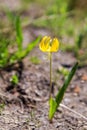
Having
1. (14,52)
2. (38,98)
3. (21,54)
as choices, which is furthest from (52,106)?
(14,52)

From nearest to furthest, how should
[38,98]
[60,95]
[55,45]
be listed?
[55,45] → [60,95] → [38,98]

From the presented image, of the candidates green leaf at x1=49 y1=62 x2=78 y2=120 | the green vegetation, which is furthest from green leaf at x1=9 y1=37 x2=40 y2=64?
green leaf at x1=49 y1=62 x2=78 y2=120

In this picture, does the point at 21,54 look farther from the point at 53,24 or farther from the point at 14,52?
the point at 53,24

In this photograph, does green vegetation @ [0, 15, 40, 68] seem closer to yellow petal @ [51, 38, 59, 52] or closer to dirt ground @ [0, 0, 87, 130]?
dirt ground @ [0, 0, 87, 130]

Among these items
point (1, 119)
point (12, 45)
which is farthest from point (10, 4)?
point (1, 119)

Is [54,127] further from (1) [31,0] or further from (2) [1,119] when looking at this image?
(1) [31,0]

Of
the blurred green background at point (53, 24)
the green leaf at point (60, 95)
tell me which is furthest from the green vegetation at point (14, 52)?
the green leaf at point (60, 95)

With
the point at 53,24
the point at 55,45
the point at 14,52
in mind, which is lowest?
the point at 53,24

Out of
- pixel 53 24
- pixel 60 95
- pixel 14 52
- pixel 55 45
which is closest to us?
pixel 55 45
